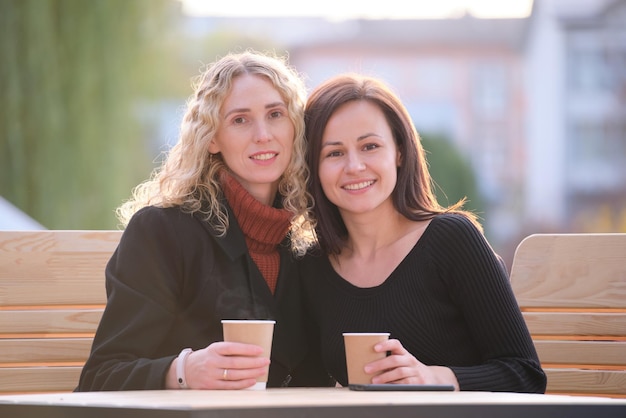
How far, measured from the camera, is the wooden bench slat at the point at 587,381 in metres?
3.69

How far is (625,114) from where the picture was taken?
159 feet

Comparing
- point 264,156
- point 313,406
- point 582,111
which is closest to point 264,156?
point 264,156

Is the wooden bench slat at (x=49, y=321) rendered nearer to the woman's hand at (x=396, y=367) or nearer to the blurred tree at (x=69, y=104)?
the woman's hand at (x=396, y=367)

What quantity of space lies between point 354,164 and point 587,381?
3.79ft

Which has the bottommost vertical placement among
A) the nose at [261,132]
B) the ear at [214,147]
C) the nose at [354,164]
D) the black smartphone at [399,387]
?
the black smartphone at [399,387]

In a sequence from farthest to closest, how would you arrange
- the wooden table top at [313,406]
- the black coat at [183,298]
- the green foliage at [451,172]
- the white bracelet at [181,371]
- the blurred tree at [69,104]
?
the green foliage at [451,172] → the blurred tree at [69,104] → the black coat at [183,298] → the white bracelet at [181,371] → the wooden table top at [313,406]

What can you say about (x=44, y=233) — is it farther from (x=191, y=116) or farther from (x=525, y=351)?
(x=525, y=351)

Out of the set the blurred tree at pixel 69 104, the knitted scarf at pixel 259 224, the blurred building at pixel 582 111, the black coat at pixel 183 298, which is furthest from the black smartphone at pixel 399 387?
the blurred building at pixel 582 111

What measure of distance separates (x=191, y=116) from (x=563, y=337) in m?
1.55

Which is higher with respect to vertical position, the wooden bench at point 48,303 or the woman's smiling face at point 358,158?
the woman's smiling face at point 358,158

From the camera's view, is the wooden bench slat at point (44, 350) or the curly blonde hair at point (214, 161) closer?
the curly blonde hair at point (214, 161)

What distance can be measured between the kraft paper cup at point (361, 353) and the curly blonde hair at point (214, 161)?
2.79ft

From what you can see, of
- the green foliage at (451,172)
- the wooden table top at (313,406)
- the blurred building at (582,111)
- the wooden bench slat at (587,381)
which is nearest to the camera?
the wooden table top at (313,406)

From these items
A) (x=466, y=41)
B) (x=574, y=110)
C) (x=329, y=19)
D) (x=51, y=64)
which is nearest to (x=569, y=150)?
(x=574, y=110)
